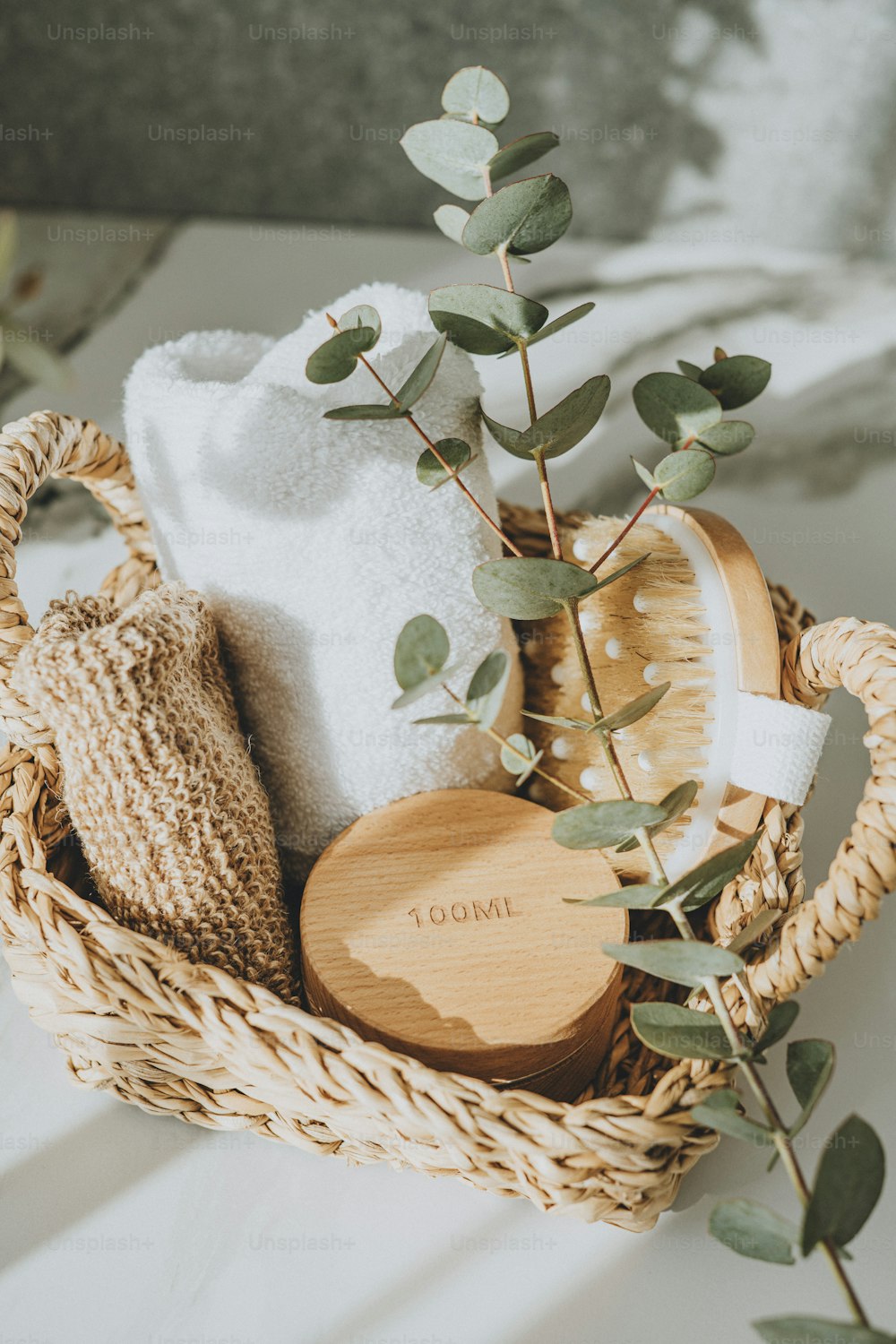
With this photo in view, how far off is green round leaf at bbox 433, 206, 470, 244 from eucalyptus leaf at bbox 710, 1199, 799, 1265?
14.8 inches

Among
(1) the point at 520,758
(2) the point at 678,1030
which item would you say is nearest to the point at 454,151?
(1) the point at 520,758

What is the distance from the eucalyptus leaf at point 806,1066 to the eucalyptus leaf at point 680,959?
37mm

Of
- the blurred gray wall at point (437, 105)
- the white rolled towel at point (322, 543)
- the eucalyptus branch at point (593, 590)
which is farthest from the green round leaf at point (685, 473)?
the blurred gray wall at point (437, 105)

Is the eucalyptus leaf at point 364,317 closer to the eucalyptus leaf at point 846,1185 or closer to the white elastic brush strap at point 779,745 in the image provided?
the white elastic brush strap at point 779,745

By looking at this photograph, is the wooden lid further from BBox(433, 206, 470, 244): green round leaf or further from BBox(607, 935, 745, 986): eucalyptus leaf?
BBox(433, 206, 470, 244): green round leaf

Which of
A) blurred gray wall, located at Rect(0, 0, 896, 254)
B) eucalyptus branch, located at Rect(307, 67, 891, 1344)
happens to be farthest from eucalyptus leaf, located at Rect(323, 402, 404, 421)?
blurred gray wall, located at Rect(0, 0, 896, 254)

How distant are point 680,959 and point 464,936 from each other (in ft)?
0.38

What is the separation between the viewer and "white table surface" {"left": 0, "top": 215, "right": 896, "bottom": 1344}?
0.41 metres

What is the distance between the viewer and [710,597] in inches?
19.1

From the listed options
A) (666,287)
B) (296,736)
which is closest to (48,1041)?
(296,736)

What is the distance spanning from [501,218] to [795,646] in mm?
229

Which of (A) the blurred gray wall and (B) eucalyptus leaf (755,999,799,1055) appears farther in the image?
(A) the blurred gray wall

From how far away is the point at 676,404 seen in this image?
42 cm

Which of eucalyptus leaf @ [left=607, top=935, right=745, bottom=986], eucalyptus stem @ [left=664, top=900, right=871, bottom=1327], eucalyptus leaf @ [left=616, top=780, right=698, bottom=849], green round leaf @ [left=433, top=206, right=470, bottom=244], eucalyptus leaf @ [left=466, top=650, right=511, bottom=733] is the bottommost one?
eucalyptus stem @ [left=664, top=900, right=871, bottom=1327]
